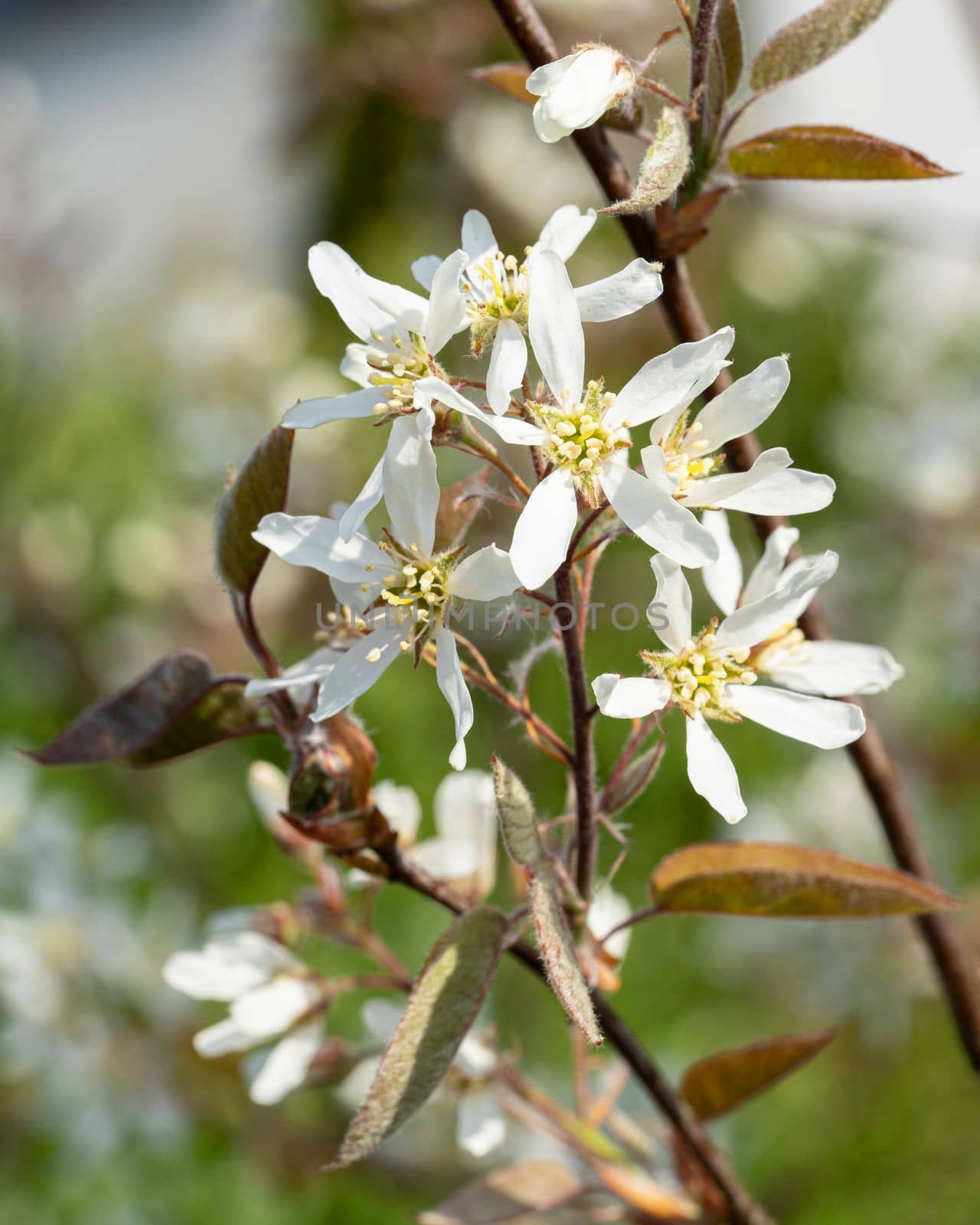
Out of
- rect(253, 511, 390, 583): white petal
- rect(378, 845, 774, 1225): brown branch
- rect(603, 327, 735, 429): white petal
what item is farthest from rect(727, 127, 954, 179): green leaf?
rect(378, 845, 774, 1225): brown branch

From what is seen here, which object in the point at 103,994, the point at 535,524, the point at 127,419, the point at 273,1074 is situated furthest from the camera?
the point at 127,419

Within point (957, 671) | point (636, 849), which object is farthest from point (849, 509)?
point (636, 849)

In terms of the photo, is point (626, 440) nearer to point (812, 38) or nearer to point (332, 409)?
point (332, 409)

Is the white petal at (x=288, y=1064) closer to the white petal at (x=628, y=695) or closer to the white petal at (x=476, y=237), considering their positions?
the white petal at (x=628, y=695)

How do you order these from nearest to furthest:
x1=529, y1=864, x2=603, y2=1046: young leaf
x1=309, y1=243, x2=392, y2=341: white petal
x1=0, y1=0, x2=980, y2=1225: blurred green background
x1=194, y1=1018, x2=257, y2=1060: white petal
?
1. x1=529, y1=864, x2=603, y2=1046: young leaf
2. x1=309, y1=243, x2=392, y2=341: white petal
3. x1=194, y1=1018, x2=257, y2=1060: white petal
4. x1=0, y1=0, x2=980, y2=1225: blurred green background

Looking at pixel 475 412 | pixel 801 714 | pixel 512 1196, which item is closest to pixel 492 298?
pixel 475 412

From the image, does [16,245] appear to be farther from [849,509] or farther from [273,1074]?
[273,1074]

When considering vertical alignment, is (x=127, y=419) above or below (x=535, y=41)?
below

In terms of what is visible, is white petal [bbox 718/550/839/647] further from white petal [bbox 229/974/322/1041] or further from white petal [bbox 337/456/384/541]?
white petal [bbox 229/974/322/1041]
